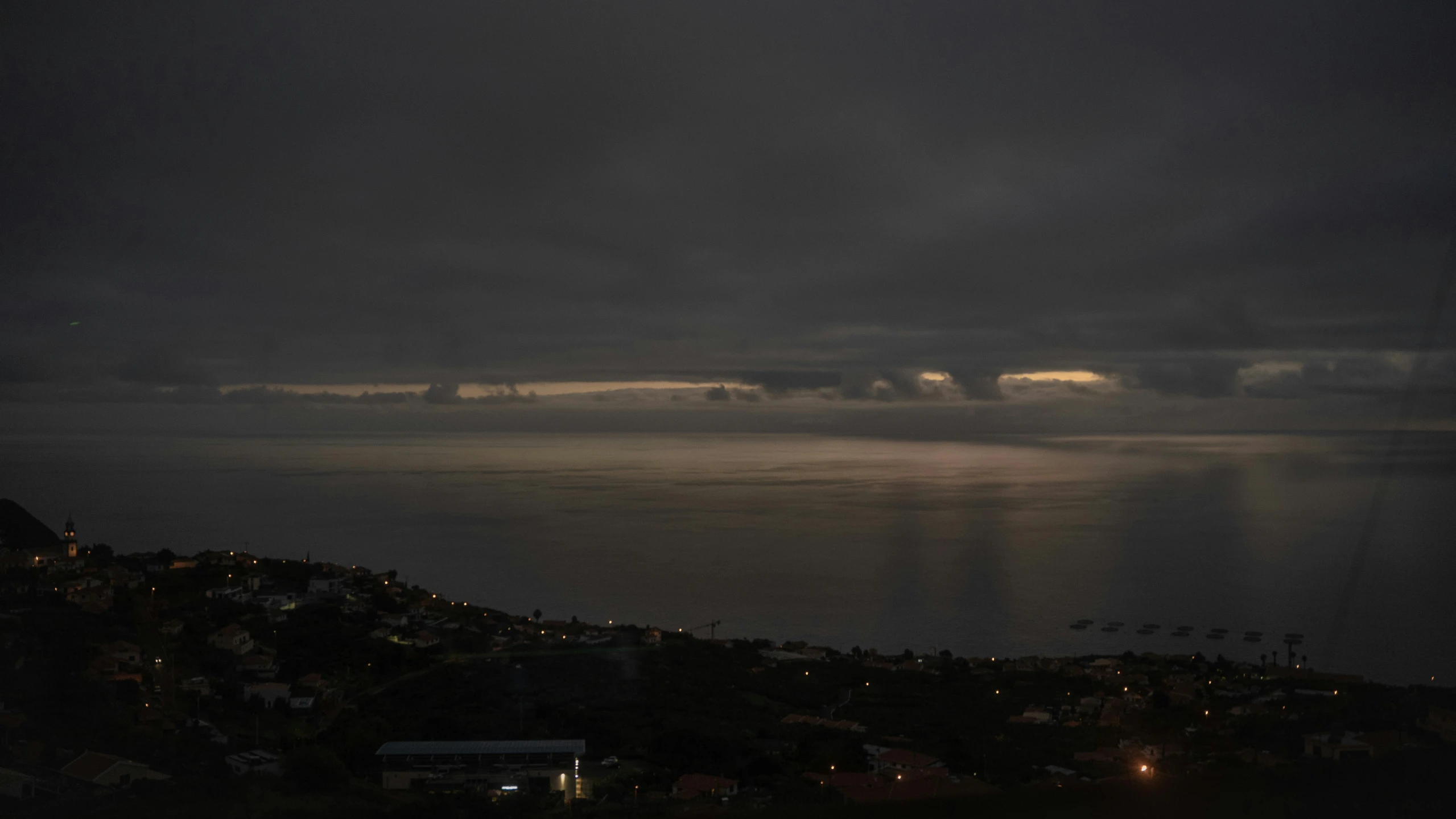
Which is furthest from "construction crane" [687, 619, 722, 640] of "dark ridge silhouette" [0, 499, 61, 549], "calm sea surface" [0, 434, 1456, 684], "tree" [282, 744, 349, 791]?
"dark ridge silhouette" [0, 499, 61, 549]

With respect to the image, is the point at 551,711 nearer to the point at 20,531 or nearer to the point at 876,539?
the point at 20,531

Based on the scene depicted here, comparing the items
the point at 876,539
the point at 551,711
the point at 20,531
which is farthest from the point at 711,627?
the point at 20,531

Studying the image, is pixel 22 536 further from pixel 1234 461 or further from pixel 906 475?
pixel 1234 461

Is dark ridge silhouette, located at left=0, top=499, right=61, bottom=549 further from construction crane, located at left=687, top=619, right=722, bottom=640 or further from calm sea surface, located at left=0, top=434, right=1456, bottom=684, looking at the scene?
construction crane, located at left=687, top=619, right=722, bottom=640

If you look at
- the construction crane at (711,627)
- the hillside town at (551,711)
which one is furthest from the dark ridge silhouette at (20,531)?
the construction crane at (711,627)

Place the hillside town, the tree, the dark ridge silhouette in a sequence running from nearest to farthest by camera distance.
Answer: the tree → the hillside town → the dark ridge silhouette

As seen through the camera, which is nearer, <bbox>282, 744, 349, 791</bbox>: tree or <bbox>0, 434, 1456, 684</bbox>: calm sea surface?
<bbox>282, 744, 349, 791</bbox>: tree

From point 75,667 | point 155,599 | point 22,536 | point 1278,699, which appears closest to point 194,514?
point 22,536
